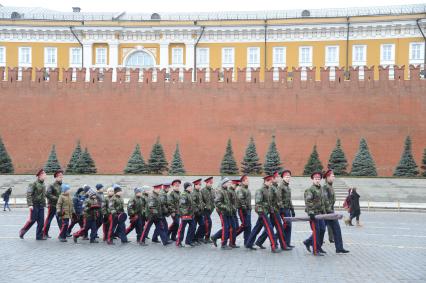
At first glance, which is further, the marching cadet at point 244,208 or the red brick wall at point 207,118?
the red brick wall at point 207,118

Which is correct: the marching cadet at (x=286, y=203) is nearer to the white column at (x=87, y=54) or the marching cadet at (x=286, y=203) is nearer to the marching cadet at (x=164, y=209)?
the marching cadet at (x=164, y=209)

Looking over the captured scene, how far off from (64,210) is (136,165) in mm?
17167

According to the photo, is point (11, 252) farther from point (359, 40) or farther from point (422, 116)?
point (359, 40)

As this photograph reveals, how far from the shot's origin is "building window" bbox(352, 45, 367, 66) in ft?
126

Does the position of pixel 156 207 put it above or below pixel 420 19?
below

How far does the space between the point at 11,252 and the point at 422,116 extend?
73.2 ft

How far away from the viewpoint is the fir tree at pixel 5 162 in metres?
30.5

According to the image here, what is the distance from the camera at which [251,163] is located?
96.1 ft

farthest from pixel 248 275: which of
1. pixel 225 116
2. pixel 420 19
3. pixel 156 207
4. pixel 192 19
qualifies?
pixel 192 19

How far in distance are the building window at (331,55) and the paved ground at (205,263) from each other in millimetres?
25908

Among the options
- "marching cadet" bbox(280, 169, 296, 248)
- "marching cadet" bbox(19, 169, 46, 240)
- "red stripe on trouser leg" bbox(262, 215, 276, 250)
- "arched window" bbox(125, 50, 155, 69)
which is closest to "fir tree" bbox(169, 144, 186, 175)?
"arched window" bbox(125, 50, 155, 69)

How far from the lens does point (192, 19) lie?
138ft

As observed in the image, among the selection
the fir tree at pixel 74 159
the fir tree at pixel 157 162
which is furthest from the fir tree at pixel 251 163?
the fir tree at pixel 74 159

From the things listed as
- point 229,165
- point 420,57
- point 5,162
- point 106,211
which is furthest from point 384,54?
point 106,211
